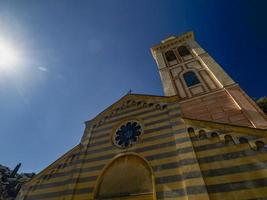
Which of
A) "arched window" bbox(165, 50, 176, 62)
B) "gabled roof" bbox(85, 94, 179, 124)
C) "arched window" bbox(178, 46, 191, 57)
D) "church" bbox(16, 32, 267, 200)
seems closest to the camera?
"church" bbox(16, 32, 267, 200)

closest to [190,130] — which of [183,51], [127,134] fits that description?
[127,134]

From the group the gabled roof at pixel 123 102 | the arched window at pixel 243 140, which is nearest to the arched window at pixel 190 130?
the arched window at pixel 243 140

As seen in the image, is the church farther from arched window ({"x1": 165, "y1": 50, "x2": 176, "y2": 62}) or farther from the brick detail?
arched window ({"x1": 165, "y1": 50, "x2": 176, "y2": 62})

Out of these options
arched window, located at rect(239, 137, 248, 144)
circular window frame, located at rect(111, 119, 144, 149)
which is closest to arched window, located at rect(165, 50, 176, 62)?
circular window frame, located at rect(111, 119, 144, 149)

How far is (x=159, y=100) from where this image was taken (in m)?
9.95

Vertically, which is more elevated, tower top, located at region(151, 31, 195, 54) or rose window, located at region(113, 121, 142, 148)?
tower top, located at region(151, 31, 195, 54)

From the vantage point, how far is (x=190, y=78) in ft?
43.3

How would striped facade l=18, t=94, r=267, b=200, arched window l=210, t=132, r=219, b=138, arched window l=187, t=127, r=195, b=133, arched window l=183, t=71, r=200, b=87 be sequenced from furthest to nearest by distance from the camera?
1. arched window l=183, t=71, r=200, b=87
2. arched window l=187, t=127, r=195, b=133
3. arched window l=210, t=132, r=219, b=138
4. striped facade l=18, t=94, r=267, b=200

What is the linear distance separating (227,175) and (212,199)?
0.97 m

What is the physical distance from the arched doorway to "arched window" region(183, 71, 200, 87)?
7.80 metres

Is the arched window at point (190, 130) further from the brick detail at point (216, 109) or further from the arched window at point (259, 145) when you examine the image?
the arched window at point (259, 145)

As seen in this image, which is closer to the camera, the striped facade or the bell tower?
the striped facade

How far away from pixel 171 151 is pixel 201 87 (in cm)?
662

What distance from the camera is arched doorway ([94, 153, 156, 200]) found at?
657 cm
